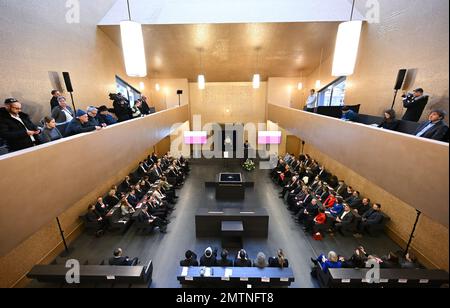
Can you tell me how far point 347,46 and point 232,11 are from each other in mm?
6406

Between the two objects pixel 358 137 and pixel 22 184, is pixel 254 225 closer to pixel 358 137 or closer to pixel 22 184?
pixel 358 137

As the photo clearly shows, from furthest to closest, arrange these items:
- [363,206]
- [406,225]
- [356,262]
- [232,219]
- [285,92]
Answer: [285,92], [363,206], [232,219], [406,225], [356,262]

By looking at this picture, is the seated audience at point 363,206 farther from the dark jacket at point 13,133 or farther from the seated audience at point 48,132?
the dark jacket at point 13,133

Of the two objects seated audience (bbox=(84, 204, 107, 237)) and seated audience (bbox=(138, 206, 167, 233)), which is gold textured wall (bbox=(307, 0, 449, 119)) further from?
seated audience (bbox=(84, 204, 107, 237))

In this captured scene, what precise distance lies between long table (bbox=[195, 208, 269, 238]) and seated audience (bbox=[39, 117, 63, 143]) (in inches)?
179

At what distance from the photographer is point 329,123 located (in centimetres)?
613

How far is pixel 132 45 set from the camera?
4523 mm

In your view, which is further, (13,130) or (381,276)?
(381,276)

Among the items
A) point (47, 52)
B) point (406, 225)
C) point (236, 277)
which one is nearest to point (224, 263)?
point (236, 277)

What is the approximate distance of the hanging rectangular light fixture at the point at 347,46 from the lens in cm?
400

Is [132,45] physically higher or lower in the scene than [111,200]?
higher

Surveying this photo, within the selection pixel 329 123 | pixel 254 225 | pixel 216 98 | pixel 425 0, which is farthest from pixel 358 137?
pixel 216 98

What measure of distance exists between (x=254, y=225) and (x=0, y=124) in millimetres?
6678

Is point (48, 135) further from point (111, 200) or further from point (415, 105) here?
point (415, 105)
